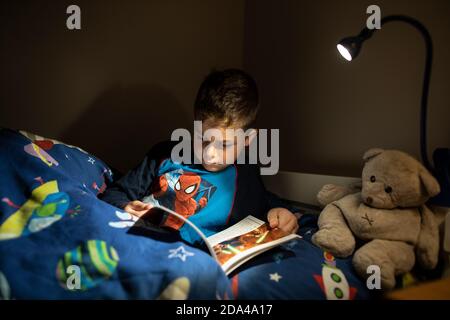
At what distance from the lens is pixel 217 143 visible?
80 centimetres

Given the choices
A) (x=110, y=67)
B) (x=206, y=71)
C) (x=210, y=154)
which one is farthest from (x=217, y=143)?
(x=206, y=71)

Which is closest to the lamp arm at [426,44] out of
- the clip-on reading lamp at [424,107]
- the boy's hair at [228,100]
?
the clip-on reading lamp at [424,107]

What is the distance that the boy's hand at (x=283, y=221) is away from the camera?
2.53 ft

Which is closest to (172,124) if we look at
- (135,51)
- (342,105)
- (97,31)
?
(135,51)

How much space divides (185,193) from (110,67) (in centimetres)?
60

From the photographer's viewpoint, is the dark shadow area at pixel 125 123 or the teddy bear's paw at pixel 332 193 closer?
the teddy bear's paw at pixel 332 193

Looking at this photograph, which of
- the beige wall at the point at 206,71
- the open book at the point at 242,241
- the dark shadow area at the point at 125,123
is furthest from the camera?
the dark shadow area at the point at 125,123

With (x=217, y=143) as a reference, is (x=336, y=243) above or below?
below

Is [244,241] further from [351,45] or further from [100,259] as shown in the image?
[351,45]

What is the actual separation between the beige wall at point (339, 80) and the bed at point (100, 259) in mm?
504

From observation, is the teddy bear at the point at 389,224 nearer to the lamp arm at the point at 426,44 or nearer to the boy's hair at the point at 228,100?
the lamp arm at the point at 426,44

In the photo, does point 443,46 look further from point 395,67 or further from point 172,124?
point 172,124

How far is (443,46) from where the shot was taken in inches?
32.3

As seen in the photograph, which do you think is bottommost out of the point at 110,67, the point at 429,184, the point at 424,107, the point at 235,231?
the point at 235,231
